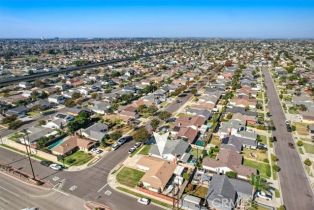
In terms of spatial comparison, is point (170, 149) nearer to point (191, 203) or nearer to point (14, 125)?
point (191, 203)

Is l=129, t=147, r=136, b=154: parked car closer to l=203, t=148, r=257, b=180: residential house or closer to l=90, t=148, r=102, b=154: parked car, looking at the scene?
l=90, t=148, r=102, b=154: parked car

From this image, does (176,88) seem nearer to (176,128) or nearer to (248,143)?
(176,128)

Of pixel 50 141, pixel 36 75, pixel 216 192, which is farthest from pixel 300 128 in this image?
pixel 36 75

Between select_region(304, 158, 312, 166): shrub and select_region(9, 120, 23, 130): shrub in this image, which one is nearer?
select_region(304, 158, 312, 166): shrub

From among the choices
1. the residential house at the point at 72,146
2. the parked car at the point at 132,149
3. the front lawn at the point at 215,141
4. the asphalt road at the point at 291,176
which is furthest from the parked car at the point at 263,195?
the residential house at the point at 72,146

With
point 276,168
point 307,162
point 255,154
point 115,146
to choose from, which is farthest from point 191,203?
point 307,162

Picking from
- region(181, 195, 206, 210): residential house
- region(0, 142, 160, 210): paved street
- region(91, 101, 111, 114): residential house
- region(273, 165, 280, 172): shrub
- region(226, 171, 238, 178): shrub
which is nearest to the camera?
region(181, 195, 206, 210): residential house

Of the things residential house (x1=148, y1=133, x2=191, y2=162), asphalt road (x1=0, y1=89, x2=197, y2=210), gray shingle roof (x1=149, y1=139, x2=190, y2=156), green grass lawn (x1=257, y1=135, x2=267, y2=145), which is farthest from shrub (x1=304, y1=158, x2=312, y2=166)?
asphalt road (x1=0, y1=89, x2=197, y2=210)
